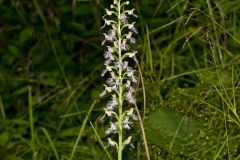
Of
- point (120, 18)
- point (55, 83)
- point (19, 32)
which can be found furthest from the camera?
point (19, 32)

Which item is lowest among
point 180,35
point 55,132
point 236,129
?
point 55,132

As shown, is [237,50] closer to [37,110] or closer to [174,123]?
[174,123]

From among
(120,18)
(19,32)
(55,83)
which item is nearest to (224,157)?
(120,18)

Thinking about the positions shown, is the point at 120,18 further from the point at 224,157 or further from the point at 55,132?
the point at 55,132

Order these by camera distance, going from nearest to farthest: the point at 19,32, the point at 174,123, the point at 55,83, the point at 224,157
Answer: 1. the point at 224,157
2. the point at 174,123
3. the point at 55,83
4. the point at 19,32

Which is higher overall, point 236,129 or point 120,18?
point 120,18

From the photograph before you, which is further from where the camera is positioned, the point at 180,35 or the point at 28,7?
the point at 28,7

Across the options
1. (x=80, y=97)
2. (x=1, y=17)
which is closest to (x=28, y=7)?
(x=1, y=17)
